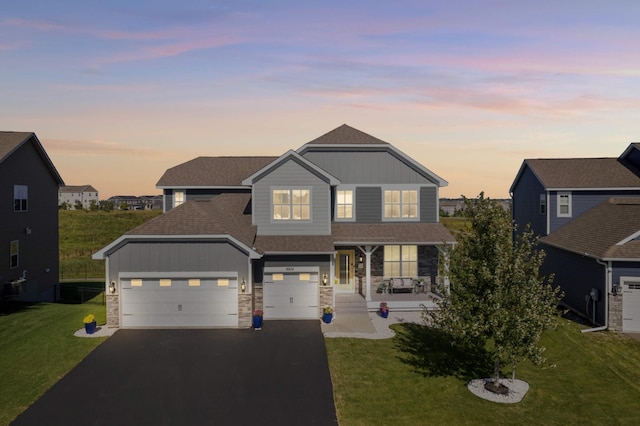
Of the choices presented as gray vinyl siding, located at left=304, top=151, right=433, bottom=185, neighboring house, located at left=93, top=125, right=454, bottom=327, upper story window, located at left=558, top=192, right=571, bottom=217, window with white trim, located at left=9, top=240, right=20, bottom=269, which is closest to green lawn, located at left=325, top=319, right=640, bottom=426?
neighboring house, located at left=93, top=125, right=454, bottom=327

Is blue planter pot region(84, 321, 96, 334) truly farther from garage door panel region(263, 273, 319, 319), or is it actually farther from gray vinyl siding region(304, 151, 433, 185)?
gray vinyl siding region(304, 151, 433, 185)

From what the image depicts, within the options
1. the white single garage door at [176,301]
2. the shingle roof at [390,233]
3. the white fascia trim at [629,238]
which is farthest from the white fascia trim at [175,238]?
the white fascia trim at [629,238]

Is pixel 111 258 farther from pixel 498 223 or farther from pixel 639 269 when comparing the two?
pixel 639 269

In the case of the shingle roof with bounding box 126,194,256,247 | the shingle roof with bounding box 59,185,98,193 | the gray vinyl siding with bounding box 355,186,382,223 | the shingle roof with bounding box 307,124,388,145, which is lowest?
the shingle roof with bounding box 126,194,256,247

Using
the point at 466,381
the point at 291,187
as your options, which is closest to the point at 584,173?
the point at 291,187

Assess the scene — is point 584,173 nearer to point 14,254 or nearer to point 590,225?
point 590,225

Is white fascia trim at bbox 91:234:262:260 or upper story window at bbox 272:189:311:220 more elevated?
upper story window at bbox 272:189:311:220
